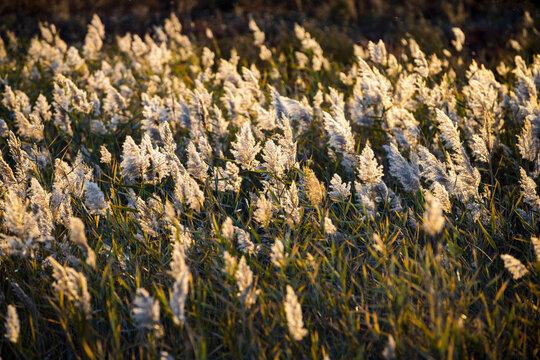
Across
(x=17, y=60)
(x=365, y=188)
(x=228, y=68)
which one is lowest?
(x=365, y=188)

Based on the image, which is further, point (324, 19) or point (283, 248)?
point (324, 19)

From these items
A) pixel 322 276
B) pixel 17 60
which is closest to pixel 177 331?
pixel 322 276

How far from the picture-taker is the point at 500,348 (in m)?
1.44

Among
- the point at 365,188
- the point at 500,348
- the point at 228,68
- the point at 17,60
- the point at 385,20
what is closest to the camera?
the point at 500,348

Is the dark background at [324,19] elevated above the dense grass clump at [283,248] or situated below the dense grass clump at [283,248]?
above

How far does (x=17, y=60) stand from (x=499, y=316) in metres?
7.38

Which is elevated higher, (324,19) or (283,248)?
(324,19)

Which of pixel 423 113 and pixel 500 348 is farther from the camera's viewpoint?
pixel 423 113

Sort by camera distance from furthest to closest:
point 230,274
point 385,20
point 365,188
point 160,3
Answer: point 160,3
point 385,20
point 365,188
point 230,274

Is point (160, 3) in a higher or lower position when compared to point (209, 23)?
A: higher

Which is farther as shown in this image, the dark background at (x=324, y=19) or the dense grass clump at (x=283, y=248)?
the dark background at (x=324, y=19)

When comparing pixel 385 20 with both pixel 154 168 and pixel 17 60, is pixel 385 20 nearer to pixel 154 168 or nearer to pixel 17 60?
pixel 17 60

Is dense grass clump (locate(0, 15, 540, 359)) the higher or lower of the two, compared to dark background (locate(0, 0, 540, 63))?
lower

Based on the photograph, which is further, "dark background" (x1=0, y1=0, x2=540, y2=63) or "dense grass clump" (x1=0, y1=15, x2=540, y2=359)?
"dark background" (x1=0, y1=0, x2=540, y2=63)
